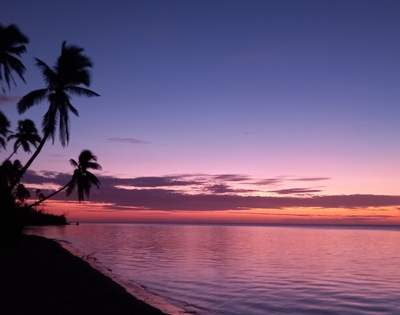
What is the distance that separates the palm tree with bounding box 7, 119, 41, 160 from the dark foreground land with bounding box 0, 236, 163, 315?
106ft

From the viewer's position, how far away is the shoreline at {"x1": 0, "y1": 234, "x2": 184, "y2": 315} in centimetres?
1338

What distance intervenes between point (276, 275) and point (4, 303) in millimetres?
21325

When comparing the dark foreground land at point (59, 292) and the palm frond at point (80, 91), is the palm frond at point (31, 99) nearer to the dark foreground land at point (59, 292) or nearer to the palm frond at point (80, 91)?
the palm frond at point (80, 91)

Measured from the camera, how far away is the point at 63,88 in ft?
124

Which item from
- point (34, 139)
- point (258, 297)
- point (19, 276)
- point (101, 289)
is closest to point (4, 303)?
point (101, 289)

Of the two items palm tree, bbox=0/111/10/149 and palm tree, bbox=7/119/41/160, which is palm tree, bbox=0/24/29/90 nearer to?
palm tree, bbox=0/111/10/149

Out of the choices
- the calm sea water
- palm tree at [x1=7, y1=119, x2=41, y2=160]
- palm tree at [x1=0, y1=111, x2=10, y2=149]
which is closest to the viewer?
the calm sea water

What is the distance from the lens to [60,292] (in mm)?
15977

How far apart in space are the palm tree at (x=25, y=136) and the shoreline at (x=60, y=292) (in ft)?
105

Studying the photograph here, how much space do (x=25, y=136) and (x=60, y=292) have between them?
4203 cm

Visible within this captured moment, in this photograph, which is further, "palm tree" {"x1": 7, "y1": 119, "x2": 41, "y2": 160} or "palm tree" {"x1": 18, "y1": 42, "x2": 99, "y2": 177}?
"palm tree" {"x1": 7, "y1": 119, "x2": 41, "y2": 160}

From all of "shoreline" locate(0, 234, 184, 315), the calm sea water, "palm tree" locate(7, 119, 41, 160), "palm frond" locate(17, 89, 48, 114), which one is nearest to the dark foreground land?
"shoreline" locate(0, 234, 184, 315)

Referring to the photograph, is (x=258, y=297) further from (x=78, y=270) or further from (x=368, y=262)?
(x=368, y=262)

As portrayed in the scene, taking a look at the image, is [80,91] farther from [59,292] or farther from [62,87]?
[59,292]
